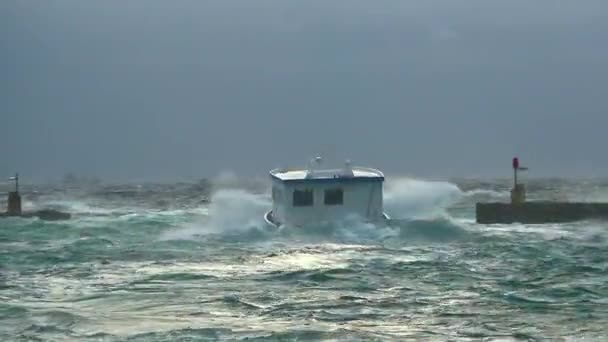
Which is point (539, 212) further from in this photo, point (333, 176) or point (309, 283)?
point (309, 283)

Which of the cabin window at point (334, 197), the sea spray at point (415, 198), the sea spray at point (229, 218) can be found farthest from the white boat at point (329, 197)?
the sea spray at point (415, 198)

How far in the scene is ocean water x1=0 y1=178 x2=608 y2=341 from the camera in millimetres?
20422

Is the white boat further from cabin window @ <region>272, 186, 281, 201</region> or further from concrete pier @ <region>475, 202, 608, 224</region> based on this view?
concrete pier @ <region>475, 202, 608, 224</region>

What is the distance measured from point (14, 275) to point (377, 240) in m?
14.8

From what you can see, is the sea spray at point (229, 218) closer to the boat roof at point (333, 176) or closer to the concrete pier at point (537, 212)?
the boat roof at point (333, 176)

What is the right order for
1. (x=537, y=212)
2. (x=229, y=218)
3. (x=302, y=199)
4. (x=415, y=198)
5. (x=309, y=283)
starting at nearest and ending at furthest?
(x=309, y=283), (x=302, y=199), (x=229, y=218), (x=537, y=212), (x=415, y=198)

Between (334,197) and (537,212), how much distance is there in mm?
14222

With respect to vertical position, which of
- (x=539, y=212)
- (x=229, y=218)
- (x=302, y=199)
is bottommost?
(x=539, y=212)

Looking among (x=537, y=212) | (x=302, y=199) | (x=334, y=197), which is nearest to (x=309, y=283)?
(x=302, y=199)

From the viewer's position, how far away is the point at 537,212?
Result: 49.7 meters

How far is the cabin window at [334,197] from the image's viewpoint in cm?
4038

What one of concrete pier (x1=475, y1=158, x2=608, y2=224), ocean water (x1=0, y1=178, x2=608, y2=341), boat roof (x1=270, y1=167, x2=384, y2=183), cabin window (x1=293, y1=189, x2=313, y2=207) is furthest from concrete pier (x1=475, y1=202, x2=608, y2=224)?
cabin window (x1=293, y1=189, x2=313, y2=207)

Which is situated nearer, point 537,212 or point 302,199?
point 302,199

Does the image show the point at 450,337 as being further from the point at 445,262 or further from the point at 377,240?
the point at 377,240
